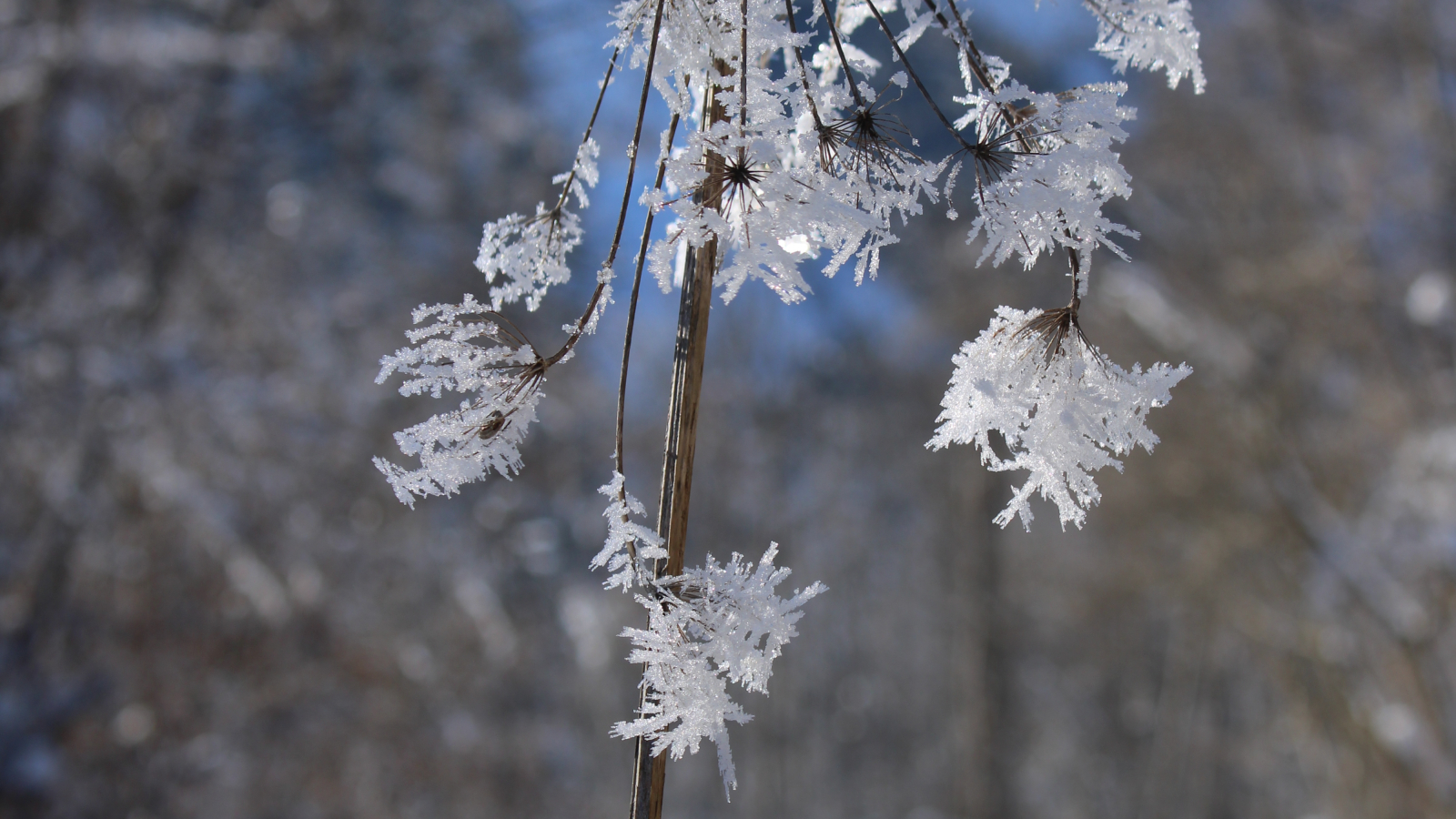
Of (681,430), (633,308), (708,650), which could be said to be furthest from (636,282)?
(708,650)

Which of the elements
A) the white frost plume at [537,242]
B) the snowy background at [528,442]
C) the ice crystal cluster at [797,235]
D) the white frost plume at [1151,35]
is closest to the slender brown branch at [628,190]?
the ice crystal cluster at [797,235]

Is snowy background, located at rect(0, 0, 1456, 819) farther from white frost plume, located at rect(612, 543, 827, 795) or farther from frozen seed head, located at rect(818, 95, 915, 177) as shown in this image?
white frost plume, located at rect(612, 543, 827, 795)

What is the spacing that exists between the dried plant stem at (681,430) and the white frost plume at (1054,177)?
272 mm

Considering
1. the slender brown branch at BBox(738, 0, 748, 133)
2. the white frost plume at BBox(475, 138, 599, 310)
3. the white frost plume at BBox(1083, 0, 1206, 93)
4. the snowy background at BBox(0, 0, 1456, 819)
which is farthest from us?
the snowy background at BBox(0, 0, 1456, 819)

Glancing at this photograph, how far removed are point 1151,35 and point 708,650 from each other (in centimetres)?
79

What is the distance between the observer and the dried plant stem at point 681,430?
808mm

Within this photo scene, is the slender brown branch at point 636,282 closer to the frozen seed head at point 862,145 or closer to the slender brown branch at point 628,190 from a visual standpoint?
the slender brown branch at point 628,190

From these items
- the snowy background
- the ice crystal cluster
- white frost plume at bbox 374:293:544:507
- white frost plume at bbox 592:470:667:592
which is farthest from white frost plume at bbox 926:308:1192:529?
the snowy background

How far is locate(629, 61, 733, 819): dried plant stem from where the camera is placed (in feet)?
2.65

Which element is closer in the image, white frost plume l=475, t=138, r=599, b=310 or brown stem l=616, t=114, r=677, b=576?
brown stem l=616, t=114, r=677, b=576

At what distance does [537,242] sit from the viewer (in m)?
0.96

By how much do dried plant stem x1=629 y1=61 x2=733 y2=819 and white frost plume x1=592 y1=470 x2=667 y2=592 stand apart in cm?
3

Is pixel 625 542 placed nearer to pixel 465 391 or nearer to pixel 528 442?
pixel 465 391

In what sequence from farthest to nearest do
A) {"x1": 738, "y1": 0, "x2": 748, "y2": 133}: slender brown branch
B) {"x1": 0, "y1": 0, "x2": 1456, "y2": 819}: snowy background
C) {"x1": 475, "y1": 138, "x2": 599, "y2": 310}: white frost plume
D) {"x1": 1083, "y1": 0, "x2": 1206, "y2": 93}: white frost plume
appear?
{"x1": 0, "y1": 0, "x2": 1456, "y2": 819}: snowy background
{"x1": 475, "y1": 138, "x2": 599, "y2": 310}: white frost plume
{"x1": 1083, "y1": 0, "x2": 1206, "y2": 93}: white frost plume
{"x1": 738, "y1": 0, "x2": 748, "y2": 133}: slender brown branch
